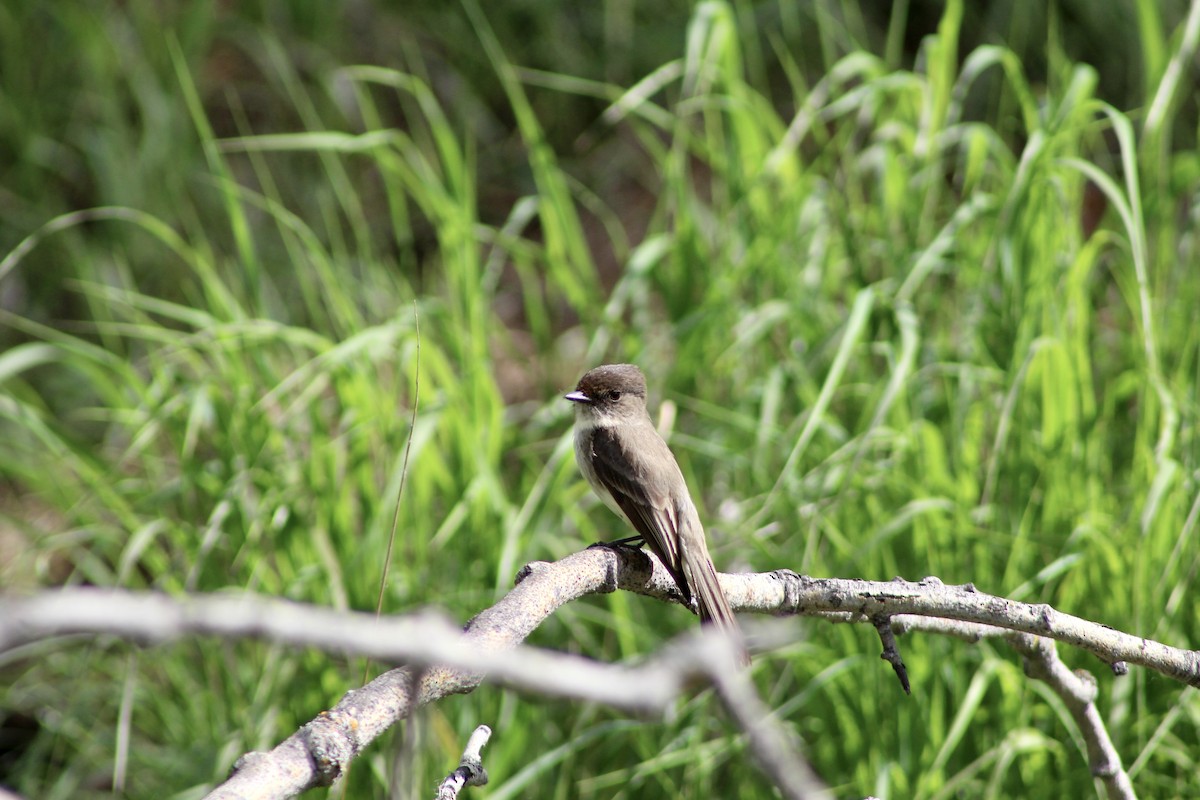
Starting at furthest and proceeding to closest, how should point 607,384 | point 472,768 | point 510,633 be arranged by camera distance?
point 607,384
point 472,768
point 510,633

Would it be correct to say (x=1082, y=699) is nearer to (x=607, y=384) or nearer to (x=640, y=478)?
(x=640, y=478)

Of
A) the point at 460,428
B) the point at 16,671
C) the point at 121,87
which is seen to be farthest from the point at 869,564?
the point at 121,87

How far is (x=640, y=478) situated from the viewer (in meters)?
2.64

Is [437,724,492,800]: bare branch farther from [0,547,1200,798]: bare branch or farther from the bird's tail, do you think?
the bird's tail

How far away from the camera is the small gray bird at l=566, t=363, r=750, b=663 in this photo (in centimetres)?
224

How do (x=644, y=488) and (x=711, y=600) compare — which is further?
(x=644, y=488)

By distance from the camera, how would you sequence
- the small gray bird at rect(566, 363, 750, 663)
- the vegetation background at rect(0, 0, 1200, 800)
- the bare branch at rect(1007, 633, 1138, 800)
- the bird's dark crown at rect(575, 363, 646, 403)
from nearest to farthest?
the bare branch at rect(1007, 633, 1138, 800) → the small gray bird at rect(566, 363, 750, 663) → the vegetation background at rect(0, 0, 1200, 800) → the bird's dark crown at rect(575, 363, 646, 403)

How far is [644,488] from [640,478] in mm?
36

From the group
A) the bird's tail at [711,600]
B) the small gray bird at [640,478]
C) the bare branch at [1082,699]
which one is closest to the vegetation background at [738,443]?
the small gray bird at [640,478]

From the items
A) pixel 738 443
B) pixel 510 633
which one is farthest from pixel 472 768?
pixel 738 443

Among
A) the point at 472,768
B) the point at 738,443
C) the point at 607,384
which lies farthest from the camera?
the point at 738,443

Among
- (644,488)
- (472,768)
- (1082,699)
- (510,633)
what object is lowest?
(1082,699)

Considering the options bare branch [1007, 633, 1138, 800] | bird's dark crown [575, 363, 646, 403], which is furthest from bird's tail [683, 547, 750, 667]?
bird's dark crown [575, 363, 646, 403]

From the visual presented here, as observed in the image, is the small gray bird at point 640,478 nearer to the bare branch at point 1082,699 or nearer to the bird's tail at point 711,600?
the bird's tail at point 711,600
